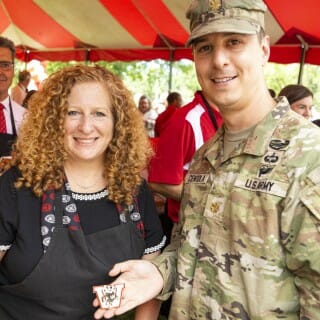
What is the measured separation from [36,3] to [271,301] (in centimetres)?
677

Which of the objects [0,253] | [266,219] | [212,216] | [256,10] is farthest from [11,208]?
[256,10]

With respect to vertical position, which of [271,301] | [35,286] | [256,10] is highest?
[256,10]

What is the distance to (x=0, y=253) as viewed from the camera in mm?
1438

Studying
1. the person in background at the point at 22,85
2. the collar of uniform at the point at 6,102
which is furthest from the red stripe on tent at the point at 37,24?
the collar of uniform at the point at 6,102

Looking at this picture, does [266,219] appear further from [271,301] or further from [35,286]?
[35,286]

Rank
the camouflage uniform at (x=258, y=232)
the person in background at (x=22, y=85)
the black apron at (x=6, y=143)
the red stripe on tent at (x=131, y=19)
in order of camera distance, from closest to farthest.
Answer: the camouflage uniform at (x=258, y=232), the black apron at (x=6, y=143), the red stripe on tent at (x=131, y=19), the person in background at (x=22, y=85)

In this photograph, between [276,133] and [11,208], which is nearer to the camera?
[276,133]

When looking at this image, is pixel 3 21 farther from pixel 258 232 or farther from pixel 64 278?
pixel 258 232

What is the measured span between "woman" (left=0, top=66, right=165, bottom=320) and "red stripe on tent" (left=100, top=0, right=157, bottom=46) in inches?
192

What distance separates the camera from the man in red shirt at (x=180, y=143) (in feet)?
7.34

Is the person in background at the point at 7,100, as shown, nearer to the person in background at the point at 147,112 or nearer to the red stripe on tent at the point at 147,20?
the red stripe on tent at the point at 147,20

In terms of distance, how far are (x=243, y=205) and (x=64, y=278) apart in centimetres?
67

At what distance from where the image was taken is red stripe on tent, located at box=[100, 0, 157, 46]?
6177 millimetres

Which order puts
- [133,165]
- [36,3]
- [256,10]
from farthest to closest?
[36,3], [133,165], [256,10]
